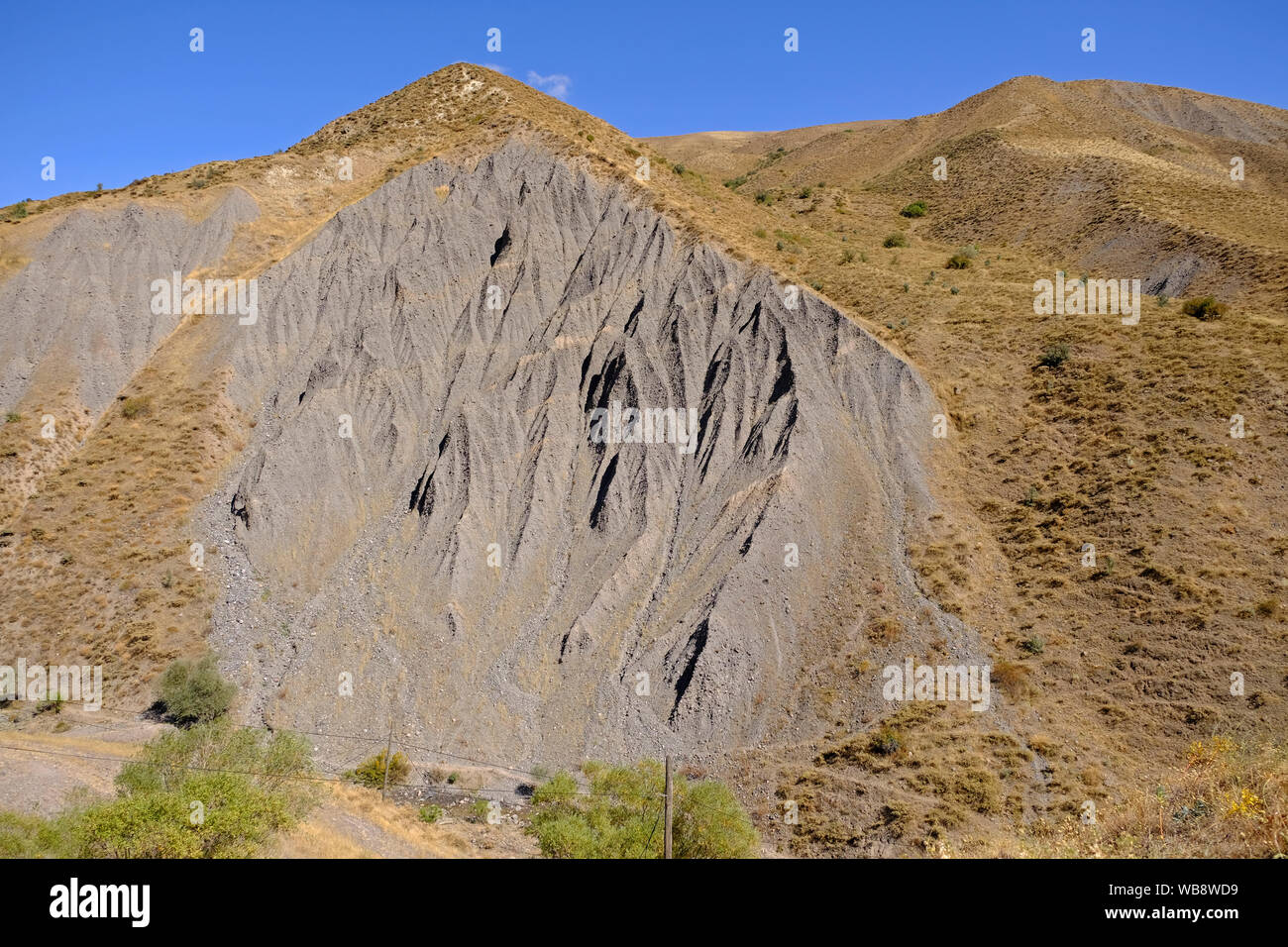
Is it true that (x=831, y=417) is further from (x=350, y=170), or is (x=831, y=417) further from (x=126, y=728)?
(x=350, y=170)

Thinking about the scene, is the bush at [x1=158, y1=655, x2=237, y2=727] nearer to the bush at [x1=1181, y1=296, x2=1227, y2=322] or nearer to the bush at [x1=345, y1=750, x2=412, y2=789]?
the bush at [x1=345, y1=750, x2=412, y2=789]

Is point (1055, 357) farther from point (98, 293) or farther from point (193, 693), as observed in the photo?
point (98, 293)

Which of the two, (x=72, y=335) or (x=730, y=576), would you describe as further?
(x=72, y=335)

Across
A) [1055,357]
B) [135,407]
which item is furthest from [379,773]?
[1055,357]

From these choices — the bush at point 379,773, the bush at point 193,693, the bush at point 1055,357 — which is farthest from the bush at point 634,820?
the bush at point 1055,357

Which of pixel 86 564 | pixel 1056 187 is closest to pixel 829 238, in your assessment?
pixel 1056 187

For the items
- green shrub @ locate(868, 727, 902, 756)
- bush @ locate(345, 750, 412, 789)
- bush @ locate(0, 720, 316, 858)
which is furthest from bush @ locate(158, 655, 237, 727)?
green shrub @ locate(868, 727, 902, 756)
